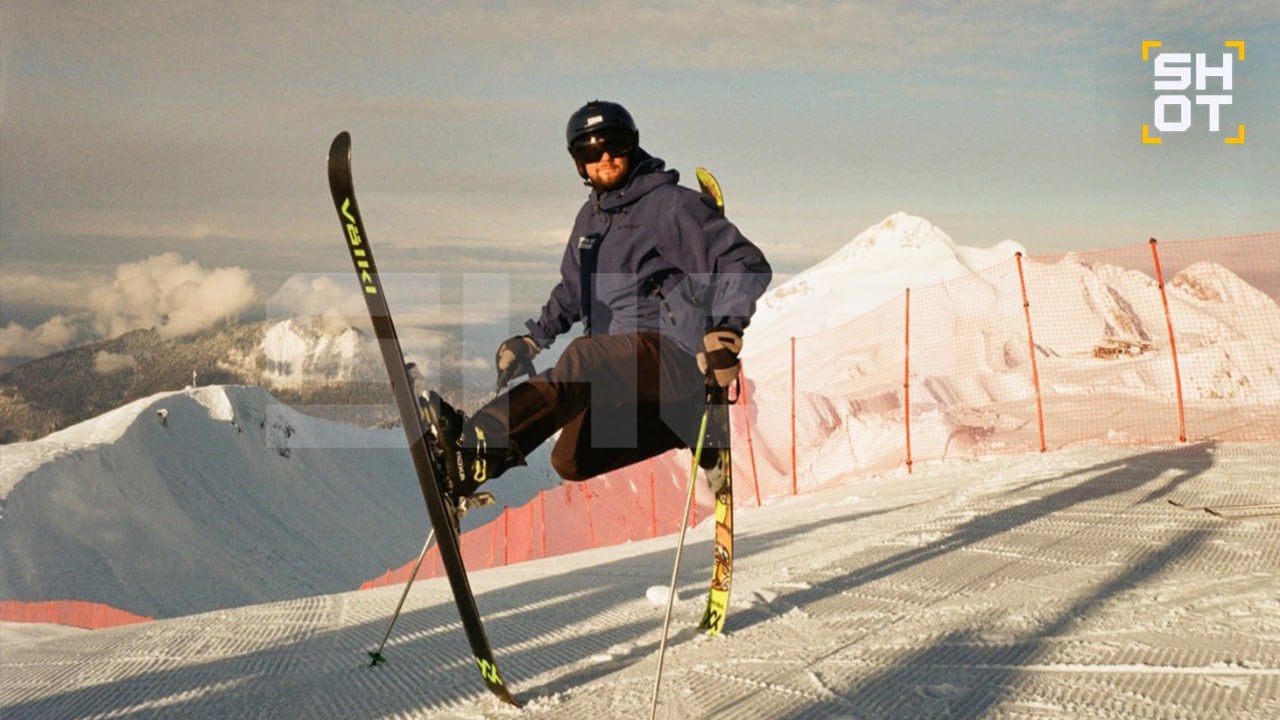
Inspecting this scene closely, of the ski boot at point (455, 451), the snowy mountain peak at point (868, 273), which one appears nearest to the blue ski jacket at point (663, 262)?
the ski boot at point (455, 451)

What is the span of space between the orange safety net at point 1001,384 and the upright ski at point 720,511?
8.37 metres

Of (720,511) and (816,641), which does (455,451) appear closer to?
(720,511)

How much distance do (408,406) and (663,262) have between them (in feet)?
3.88

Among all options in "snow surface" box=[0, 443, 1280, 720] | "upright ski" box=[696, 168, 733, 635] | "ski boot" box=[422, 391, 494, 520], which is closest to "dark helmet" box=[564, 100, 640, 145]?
"upright ski" box=[696, 168, 733, 635]

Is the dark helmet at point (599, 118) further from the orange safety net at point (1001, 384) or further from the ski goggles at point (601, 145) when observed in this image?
the orange safety net at point (1001, 384)

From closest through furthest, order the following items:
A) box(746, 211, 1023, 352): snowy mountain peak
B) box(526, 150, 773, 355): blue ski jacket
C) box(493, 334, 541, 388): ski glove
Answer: box(526, 150, 773, 355): blue ski jacket, box(493, 334, 541, 388): ski glove, box(746, 211, 1023, 352): snowy mountain peak

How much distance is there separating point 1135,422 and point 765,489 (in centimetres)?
817

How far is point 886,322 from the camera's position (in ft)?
96.7

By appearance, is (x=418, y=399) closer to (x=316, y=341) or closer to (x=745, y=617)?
(x=745, y=617)

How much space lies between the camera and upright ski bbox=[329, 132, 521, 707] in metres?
3.26

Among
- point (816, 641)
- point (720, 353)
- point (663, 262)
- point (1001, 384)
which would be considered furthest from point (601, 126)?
point (1001, 384)

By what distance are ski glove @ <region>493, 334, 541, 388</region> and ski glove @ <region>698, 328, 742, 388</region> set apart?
0.82m

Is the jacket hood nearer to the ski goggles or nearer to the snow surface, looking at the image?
the ski goggles

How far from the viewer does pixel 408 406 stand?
326 cm
